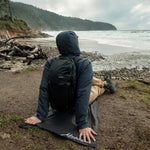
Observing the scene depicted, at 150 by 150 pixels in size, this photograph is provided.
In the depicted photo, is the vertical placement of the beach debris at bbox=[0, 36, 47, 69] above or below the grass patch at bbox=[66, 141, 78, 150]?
above

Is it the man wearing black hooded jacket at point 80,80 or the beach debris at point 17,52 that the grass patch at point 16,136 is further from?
the beach debris at point 17,52

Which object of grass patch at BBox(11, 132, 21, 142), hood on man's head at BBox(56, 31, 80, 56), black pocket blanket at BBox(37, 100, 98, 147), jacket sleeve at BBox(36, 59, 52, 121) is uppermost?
hood on man's head at BBox(56, 31, 80, 56)

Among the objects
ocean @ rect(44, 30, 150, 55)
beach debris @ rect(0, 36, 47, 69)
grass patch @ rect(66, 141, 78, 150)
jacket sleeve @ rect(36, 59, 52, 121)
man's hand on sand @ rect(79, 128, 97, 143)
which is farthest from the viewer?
ocean @ rect(44, 30, 150, 55)

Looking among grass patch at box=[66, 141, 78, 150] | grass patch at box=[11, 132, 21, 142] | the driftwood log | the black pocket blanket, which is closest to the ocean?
the driftwood log

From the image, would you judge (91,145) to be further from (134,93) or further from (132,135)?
(134,93)

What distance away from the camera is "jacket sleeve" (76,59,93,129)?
6.72ft

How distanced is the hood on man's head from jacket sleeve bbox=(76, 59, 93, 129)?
0.27 meters

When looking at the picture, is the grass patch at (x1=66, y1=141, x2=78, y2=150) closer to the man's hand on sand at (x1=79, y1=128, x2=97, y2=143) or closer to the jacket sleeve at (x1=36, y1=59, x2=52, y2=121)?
the man's hand on sand at (x1=79, y1=128, x2=97, y2=143)

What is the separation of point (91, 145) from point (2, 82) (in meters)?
4.00

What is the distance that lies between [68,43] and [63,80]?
1.86 feet

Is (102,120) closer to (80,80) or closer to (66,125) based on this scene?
(66,125)

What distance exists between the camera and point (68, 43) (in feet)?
6.83

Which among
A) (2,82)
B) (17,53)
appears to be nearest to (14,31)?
(17,53)

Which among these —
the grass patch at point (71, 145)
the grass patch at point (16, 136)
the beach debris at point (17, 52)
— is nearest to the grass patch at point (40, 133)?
the grass patch at point (16, 136)
